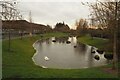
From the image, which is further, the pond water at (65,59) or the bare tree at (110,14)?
the pond water at (65,59)

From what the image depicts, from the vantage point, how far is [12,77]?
724 inches

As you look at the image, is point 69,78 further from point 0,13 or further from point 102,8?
point 102,8

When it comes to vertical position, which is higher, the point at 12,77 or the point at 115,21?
the point at 115,21

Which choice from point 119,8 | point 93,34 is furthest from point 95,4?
point 93,34

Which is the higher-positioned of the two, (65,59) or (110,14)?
(110,14)

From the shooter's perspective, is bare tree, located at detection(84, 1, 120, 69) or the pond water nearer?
bare tree, located at detection(84, 1, 120, 69)


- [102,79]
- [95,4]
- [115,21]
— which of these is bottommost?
[102,79]

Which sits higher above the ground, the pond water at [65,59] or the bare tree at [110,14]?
the bare tree at [110,14]

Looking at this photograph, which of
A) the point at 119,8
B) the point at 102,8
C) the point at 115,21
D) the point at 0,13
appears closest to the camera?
the point at 0,13

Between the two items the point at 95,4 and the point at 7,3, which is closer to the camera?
the point at 7,3

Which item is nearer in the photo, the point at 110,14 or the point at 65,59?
the point at 110,14

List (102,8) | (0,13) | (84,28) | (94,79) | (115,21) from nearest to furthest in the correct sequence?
(0,13) < (94,79) < (115,21) < (102,8) < (84,28)

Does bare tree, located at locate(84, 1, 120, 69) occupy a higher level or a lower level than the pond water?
higher

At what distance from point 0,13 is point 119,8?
14.0 metres
